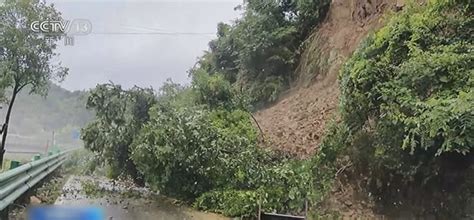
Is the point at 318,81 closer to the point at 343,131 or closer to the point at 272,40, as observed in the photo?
the point at 272,40

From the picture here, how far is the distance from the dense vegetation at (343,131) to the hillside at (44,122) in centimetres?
191

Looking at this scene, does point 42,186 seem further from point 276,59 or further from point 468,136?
point 276,59

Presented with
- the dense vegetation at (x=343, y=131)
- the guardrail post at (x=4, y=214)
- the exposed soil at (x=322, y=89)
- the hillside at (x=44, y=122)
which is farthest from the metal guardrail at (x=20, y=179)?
the exposed soil at (x=322, y=89)

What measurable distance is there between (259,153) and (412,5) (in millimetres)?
3569

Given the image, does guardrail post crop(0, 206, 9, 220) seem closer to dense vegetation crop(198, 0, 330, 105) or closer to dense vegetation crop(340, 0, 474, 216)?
dense vegetation crop(340, 0, 474, 216)

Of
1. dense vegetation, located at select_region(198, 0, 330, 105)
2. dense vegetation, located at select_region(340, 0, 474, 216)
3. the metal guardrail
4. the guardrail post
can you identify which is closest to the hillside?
the metal guardrail

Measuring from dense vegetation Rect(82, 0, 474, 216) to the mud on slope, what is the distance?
83cm

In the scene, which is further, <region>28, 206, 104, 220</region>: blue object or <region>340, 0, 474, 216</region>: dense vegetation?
<region>340, 0, 474, 216</region>: dense vegetation

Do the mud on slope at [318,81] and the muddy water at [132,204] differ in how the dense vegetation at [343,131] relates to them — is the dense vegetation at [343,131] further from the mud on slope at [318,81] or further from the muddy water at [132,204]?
the mud on slope at [318,81]

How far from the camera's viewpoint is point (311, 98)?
35.6 ft

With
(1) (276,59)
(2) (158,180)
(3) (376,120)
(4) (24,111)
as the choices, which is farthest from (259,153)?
(1) (276,59)

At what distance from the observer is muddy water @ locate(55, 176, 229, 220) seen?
532cm

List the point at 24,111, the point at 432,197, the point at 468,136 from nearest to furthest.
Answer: the point at 468,136 → the point at 24,111 → the point at 432,197

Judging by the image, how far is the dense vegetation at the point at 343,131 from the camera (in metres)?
5.20
